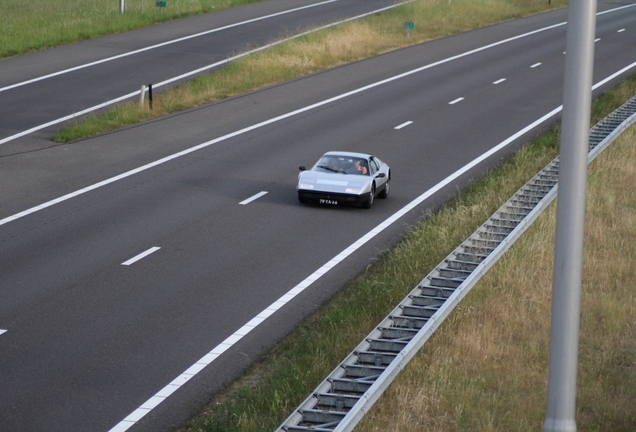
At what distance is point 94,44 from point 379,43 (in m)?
13.6

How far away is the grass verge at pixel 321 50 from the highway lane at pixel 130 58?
73.8 inches

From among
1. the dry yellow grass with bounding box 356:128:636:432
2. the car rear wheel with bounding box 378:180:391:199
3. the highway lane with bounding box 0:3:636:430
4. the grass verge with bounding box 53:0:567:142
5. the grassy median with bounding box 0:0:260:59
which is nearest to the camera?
the dry yellow grass with bounding box 356:128:636:432

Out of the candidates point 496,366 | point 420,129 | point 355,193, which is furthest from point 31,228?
point 420,129

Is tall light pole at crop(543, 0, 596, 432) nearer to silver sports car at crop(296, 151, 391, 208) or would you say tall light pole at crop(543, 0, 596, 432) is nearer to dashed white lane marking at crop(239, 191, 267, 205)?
silver sports car at crop(296, 151, 391, 208)

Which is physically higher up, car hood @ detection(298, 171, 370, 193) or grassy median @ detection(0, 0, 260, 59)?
grassy median @ detection(0, 0, 260, 59)

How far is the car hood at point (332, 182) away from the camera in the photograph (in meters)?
20.6

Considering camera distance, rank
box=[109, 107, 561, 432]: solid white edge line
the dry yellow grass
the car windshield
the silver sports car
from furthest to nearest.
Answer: the car windshield < the silver sports car < box=[109, 107, 561, 432]: solid white edge line < the dry yellow grass

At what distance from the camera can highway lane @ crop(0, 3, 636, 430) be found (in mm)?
11836

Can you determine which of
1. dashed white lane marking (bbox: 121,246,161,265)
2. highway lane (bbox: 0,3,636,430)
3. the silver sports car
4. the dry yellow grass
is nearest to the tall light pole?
the dry yellow grass

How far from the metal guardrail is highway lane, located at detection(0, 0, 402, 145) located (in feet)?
50.4

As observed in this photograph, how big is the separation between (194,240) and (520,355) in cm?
739

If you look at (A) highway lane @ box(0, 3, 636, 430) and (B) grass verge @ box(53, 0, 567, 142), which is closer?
(A) highway lane @ box(0, 3, 636, 430)

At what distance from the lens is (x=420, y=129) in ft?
98.5

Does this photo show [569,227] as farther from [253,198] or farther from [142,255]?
[253,198]
